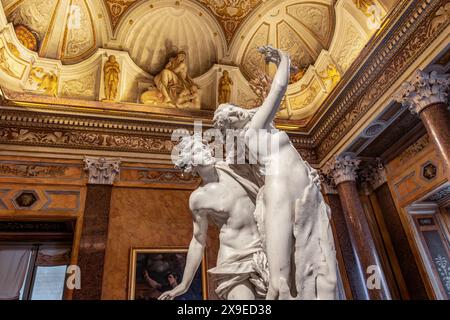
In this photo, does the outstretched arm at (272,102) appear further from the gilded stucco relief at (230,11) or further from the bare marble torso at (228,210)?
the gilded stucco relief at (230,11)

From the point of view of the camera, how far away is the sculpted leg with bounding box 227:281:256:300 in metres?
2.24

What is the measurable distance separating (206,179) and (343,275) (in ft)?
22.5

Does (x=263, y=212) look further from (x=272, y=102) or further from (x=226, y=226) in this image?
(x=272, y=102)

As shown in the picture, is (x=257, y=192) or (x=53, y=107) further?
(x=53, y=107)

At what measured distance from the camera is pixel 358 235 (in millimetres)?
7898

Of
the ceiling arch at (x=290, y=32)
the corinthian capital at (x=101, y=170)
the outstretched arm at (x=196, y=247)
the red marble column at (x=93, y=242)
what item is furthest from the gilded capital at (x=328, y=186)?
the outstretched arm at (x=196, y=247)

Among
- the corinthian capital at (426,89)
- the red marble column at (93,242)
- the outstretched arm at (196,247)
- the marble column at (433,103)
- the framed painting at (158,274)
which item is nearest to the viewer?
the outstretched arm at (196,247)

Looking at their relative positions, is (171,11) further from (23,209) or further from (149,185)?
(23,209)

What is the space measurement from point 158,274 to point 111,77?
529 centimetres

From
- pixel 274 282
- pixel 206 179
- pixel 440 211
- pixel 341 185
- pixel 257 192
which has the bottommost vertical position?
pixel 274 282

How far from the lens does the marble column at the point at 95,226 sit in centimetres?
695

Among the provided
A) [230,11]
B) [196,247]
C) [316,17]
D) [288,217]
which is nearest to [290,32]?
[316,17]
